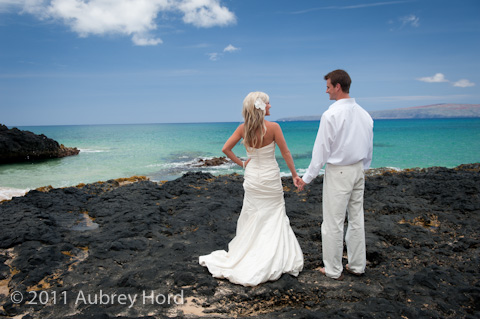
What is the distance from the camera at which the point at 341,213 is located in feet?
14.1

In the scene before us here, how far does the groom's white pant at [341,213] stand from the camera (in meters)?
4.22

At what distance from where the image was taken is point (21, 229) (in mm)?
6242

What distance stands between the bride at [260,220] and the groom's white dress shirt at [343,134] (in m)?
0.57

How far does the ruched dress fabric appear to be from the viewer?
4.47m

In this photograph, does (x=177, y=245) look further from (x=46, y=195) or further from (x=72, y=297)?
(x=46, y=195)

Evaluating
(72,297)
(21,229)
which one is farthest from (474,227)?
(21,229)

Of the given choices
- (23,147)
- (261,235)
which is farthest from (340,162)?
(23,147)

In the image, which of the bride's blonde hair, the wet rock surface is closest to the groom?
the bride's blonde hair

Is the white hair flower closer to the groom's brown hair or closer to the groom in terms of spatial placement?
the groom

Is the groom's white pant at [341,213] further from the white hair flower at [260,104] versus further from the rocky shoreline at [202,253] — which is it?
the white hair flower at [260,104]

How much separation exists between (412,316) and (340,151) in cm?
194

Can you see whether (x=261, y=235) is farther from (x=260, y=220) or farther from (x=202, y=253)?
(x=202, y=253)

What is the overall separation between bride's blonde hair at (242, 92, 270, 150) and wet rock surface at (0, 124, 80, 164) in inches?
1240

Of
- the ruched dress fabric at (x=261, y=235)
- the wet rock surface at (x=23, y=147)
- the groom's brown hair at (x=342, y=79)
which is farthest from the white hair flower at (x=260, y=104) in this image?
the wet rock surface at (x=23, y=147)
